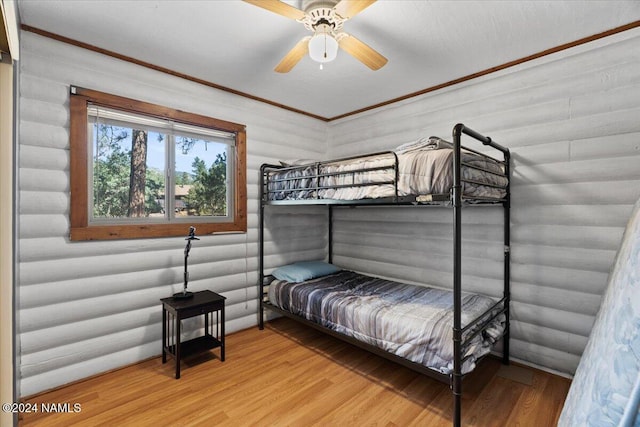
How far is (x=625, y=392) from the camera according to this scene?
2.37 ft

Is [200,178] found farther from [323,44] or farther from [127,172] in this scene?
[323,44]

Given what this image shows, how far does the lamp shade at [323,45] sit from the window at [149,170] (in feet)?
5.08

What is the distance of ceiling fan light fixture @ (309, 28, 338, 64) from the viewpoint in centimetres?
170

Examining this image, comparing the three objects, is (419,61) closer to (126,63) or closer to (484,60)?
(484,60)

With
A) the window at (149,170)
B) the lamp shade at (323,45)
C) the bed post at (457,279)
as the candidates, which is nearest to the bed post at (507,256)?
the bed post at (457,279)

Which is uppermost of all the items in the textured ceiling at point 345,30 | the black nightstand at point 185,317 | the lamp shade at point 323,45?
the textured ceiling at point 345,30

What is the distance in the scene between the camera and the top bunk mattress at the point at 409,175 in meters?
1.84

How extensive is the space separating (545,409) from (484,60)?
102 inches

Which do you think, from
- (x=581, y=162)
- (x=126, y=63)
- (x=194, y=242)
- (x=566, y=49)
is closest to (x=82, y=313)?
(x=194, y=242)

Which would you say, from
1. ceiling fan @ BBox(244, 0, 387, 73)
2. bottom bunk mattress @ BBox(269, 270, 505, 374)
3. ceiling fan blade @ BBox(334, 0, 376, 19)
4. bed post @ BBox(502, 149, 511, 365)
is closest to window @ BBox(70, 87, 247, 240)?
bottom bunk mattress @ BBox(269, 270, 505, 374)

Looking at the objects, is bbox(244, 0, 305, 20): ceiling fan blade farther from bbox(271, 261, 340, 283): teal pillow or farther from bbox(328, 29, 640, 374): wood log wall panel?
bbox(271, 261, 340, 283): teal pillow

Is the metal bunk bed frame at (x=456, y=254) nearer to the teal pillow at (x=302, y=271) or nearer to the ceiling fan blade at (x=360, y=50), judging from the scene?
the teal pillow at (x=302, y=271)

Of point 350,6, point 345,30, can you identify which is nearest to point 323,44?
point 350,6

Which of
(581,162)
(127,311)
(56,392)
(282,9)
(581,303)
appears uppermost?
(282,9)
